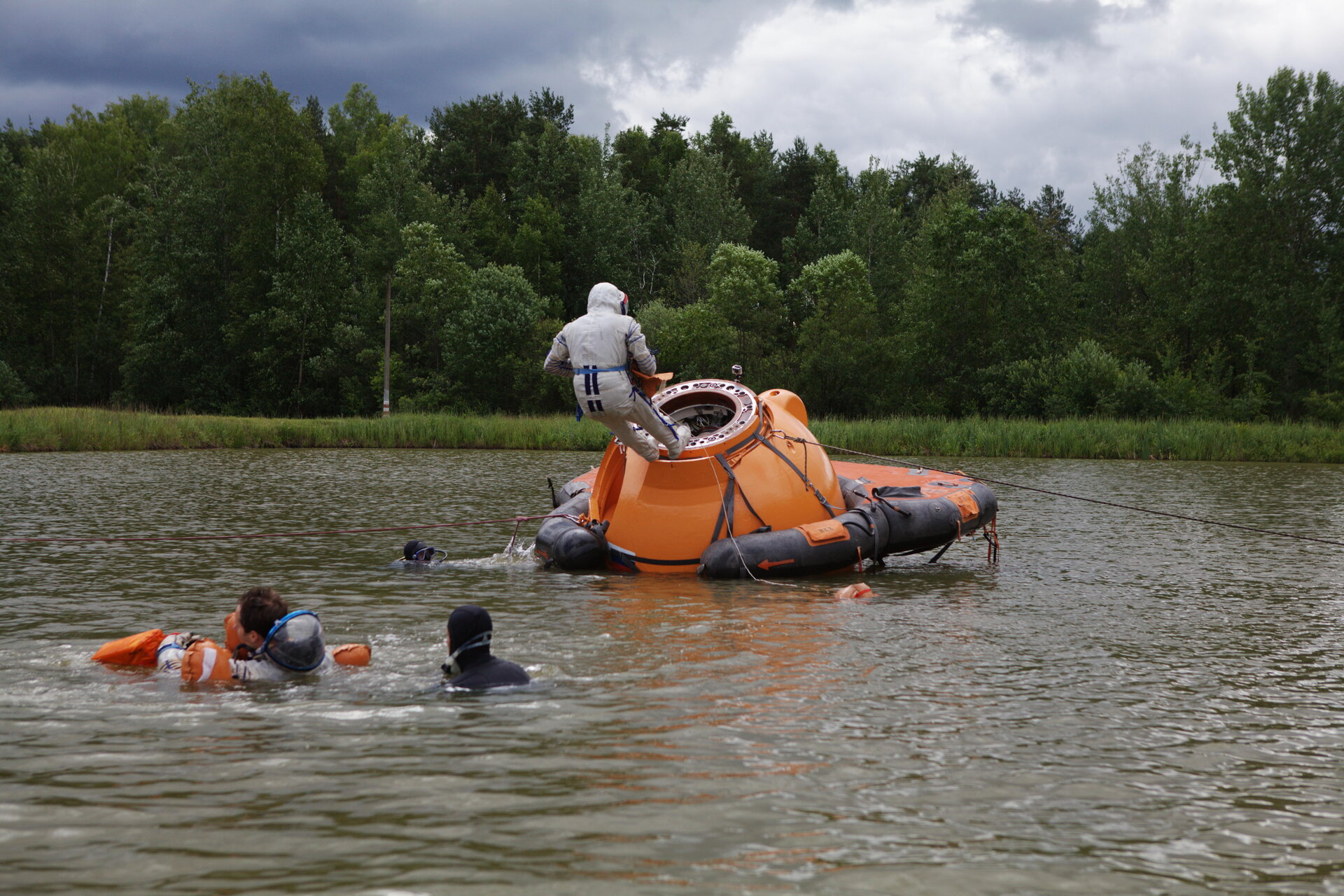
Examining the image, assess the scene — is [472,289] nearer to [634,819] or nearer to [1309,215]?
[1309,215]

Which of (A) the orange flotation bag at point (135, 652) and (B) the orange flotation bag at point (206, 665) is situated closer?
(B) the orange flotation bag at point (206, 665)

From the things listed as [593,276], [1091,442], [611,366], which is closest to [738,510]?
[611,366]

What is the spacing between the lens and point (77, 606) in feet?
27.5

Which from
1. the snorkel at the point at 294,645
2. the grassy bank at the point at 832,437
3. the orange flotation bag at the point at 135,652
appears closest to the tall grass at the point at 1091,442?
the grassy bank at the point at 832,437

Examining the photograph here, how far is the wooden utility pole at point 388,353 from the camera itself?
51406 mm

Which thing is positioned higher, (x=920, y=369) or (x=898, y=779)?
(x=920, y=369)

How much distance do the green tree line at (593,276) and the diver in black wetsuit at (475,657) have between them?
40.8 m

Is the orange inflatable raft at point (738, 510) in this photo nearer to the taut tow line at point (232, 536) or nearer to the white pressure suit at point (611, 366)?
the white pressure suit at point (611, 366)

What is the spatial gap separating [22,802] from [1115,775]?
447 cm

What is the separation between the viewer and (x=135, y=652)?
656cm

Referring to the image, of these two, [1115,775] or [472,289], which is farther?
[472,289]

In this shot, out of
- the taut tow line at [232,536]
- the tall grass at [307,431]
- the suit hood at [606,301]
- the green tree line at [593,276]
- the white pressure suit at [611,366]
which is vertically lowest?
the taut tow line at [232,536]

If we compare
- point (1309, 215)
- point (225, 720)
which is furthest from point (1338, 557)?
point (1309, 215)

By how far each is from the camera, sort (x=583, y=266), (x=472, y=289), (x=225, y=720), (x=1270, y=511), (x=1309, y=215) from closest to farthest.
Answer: (x=225, y=720) → (x=1270, y=511) → (x=1309, y=215) → (x=472, y=289) → (x=583, y=266)
